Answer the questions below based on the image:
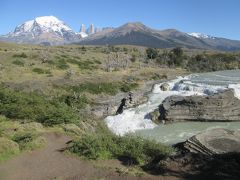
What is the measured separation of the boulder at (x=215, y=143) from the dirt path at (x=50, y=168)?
465 centimetres

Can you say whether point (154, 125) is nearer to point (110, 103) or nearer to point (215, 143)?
point (110, 103)

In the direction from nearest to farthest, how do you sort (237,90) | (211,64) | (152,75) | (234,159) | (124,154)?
1. (234,159)
2. (124,154)
3. (237,90)
4. (152,75)
5. (211,64)

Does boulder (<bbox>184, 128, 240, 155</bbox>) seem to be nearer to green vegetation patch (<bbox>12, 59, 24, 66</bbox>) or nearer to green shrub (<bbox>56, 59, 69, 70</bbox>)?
green vegetation patch (<bbox>12, 59, 24, 66</bbox>)

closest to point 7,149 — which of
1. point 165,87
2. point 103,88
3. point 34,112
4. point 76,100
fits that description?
point 34,112

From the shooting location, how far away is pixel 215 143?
69.9 feet

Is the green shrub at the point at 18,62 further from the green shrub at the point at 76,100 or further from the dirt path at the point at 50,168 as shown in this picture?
the dirt path at the point at 50,168

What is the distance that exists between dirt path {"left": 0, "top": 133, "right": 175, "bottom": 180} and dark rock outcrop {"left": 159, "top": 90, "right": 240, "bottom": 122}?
2333 centimetres

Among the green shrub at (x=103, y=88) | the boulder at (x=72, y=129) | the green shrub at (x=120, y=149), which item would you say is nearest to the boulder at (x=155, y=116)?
the green shrub at (x=103, y=88)

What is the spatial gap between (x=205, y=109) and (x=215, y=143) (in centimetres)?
2213

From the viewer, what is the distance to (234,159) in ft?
58.1

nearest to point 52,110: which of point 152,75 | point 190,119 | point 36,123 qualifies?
point 36,123

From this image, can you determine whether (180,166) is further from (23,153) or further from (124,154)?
(23,153)

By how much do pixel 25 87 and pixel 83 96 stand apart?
8.76 meters

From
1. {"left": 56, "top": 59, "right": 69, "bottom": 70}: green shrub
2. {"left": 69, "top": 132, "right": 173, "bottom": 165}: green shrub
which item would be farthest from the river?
{"left": 56, "top": 59, "right": 69, "bottom": 70}: green shrub
